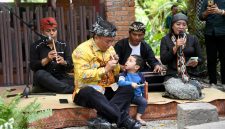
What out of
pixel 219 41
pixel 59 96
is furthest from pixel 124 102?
pixel 219 41

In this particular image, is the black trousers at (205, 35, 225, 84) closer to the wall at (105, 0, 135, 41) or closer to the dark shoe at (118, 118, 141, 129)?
the wall at (105, 0, 135, 41)

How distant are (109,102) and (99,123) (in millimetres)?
291

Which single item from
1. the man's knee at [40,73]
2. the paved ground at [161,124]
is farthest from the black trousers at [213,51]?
the man's knee at [40,73]

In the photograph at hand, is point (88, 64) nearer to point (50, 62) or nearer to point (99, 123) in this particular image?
point (99, 123)

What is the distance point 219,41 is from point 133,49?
1663 millimetres

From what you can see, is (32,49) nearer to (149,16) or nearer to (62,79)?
(62,79)

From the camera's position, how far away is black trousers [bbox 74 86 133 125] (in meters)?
4.89

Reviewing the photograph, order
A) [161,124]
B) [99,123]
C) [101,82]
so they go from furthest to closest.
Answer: [161,124]
[101,82]
[99,123]

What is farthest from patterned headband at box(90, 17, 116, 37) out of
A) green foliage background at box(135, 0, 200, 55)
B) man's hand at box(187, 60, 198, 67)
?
green foliage background at box(135, 0, 200, 55)

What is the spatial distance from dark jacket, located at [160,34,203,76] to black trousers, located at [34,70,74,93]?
1407 millimetres

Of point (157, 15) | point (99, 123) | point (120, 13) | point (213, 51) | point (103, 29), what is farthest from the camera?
point (157, 15)

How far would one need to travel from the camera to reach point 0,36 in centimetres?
734

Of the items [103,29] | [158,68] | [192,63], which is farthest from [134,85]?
[192,63]

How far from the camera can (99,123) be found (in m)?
4.88
